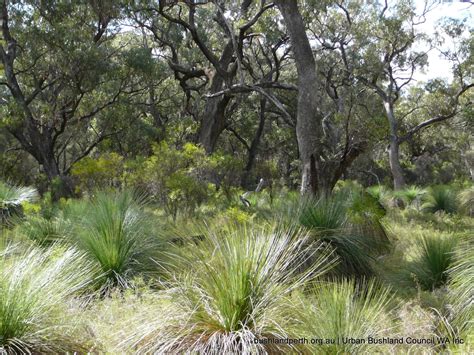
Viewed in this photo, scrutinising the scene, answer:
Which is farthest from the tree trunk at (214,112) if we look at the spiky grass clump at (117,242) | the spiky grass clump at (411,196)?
the spiky grass clump at (117,242)

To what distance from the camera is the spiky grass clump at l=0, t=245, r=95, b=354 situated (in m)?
3.24

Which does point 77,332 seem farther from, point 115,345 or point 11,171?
point 11,171

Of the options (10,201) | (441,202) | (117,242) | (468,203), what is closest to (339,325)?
(117,242)

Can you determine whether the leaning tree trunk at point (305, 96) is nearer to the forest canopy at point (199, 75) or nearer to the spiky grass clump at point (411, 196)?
the forest canopy at point (199, 75)

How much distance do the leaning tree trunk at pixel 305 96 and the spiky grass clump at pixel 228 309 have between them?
194 inches

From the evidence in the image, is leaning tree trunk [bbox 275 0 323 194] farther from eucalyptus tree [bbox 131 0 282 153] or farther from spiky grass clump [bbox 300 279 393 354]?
spiky grass clump [bbox 300 279 393 354]

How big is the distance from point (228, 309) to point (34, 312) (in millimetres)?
1410

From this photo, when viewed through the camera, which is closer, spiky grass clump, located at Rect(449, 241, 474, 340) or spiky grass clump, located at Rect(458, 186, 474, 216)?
spiky grass clump, located at Rect(449, 241, 474, 340)

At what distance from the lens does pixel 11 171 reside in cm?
2445

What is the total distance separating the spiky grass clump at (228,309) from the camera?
128 inches

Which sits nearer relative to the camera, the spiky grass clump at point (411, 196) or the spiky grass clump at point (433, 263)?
the spiky grass clump at point (433, 263)

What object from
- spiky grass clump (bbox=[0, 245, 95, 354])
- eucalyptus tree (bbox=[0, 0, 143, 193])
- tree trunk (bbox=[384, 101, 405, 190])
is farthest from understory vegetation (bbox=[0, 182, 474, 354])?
tree trunk (bbox=[384, 101, 405, 190])

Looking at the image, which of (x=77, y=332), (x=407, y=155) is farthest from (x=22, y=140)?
(x=407, y=155)

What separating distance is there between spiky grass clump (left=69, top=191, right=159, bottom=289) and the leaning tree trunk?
11.3ft
